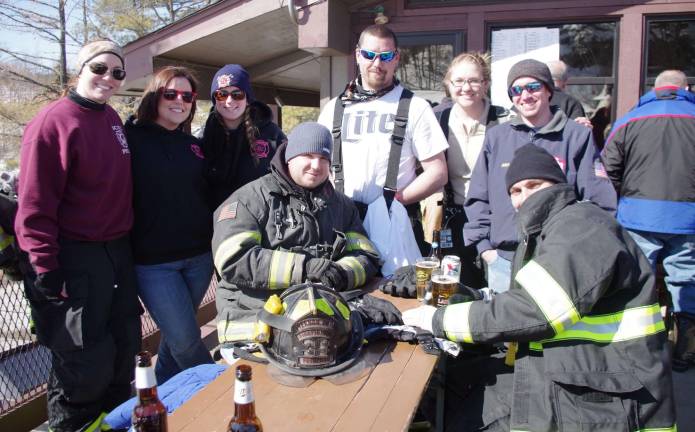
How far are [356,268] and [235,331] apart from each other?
684mm

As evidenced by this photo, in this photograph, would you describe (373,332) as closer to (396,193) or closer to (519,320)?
(519,320)

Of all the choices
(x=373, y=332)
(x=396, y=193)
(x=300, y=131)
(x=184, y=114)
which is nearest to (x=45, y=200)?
(x=184, y=114)

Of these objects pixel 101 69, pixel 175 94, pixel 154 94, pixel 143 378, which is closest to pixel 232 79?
pixel 175 94

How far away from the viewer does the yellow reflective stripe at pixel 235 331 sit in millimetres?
2340

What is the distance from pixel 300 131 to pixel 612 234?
4.79 feet

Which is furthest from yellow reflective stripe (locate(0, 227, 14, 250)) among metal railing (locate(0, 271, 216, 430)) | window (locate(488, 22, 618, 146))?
window (locate(488, 22, 618, 146))

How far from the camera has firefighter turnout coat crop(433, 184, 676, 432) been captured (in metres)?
1.89

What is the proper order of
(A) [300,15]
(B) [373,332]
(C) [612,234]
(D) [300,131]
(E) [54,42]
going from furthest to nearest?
(E) [54,42] → (A) [300,15] → (D) [300,131] → (B) [373,332] → (C) [612,234]

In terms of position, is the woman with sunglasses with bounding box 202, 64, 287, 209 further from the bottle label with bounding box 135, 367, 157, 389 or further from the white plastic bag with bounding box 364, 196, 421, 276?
the bottle label with bounding box 135, 367, 157, 389

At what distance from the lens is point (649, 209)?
13.5ft

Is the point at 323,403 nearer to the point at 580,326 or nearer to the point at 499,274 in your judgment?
the point at 580,326

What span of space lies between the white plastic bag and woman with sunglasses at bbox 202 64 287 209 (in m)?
0.70

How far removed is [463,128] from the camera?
360 cm

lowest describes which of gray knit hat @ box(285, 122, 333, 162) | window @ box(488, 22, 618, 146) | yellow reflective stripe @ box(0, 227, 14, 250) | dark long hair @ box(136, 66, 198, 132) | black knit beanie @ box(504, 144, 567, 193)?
yellow reflective stripe @ box(0, 227, 14, 250)
